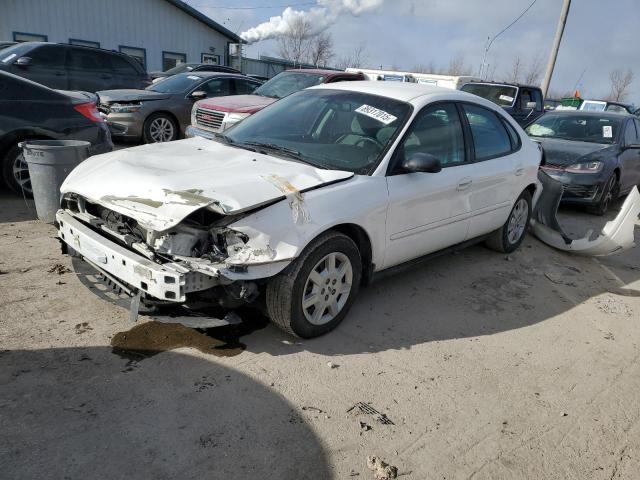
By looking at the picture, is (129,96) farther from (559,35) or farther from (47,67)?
(559,35)

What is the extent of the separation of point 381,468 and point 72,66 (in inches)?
492

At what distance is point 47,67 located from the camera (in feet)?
38.0

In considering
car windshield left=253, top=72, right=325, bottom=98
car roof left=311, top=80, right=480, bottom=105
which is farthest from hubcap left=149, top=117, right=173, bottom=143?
car roof left=311, top=80, right=480, bottom=105

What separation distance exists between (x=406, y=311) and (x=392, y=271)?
0.37 meters

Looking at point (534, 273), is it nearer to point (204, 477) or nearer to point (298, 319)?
point (298, 319)

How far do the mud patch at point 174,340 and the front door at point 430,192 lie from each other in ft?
4.32

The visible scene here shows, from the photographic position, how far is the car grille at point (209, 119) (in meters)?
8.66

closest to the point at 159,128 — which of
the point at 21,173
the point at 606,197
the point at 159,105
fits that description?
the point at 159,105

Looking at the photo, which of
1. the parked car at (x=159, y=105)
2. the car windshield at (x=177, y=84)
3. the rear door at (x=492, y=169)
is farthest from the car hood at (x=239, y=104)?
the rear door at (x=492, y=169)

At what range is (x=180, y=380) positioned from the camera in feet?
9.79

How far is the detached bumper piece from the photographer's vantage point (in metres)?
5.59

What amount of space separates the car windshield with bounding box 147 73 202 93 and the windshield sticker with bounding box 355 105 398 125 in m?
7.32

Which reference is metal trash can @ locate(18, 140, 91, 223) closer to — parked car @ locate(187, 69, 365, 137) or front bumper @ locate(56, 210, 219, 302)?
front bumper @ locate(56, 210, 219, 302)

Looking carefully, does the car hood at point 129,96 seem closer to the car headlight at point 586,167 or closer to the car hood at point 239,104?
the car hood at point 239,104
